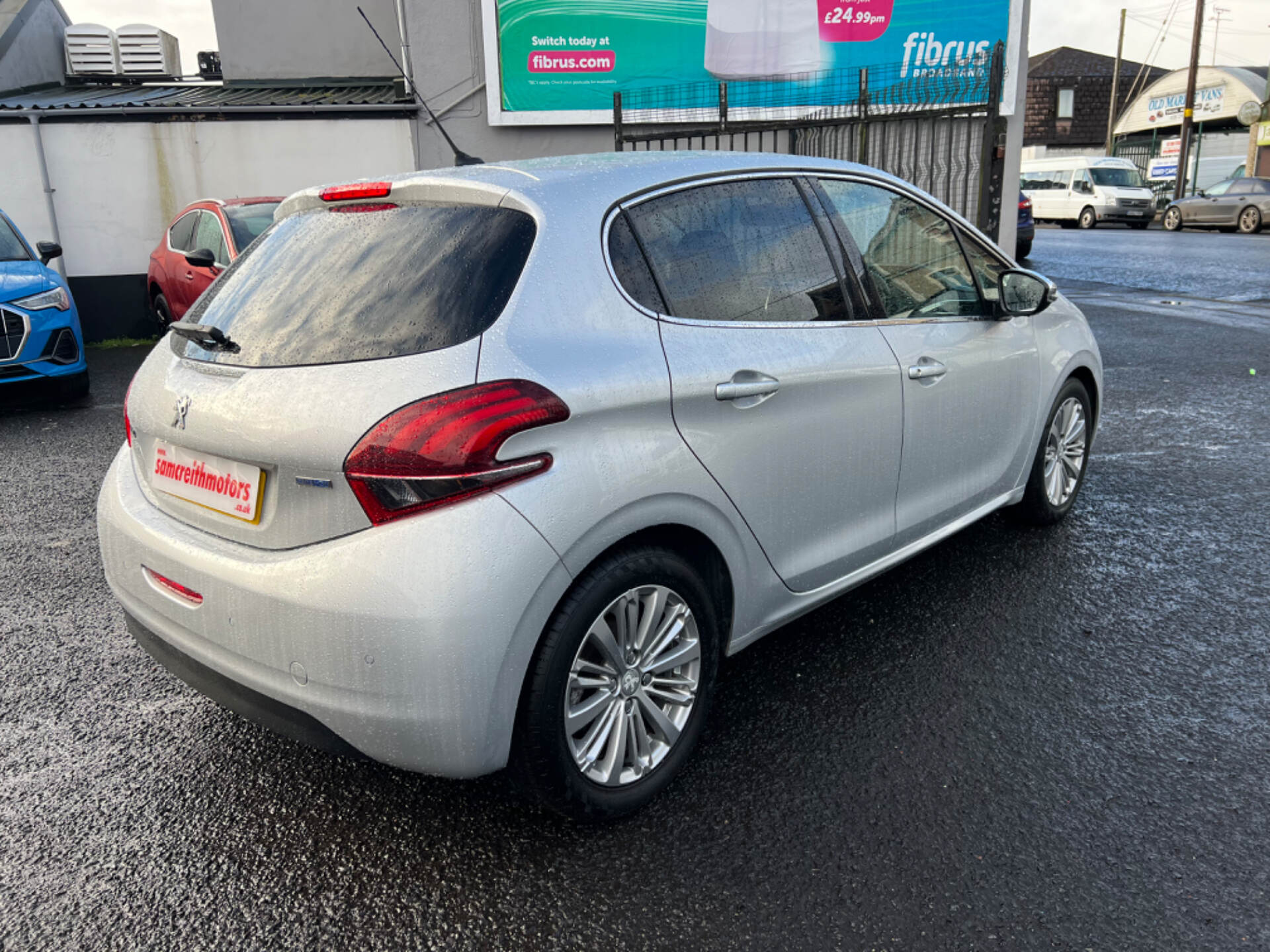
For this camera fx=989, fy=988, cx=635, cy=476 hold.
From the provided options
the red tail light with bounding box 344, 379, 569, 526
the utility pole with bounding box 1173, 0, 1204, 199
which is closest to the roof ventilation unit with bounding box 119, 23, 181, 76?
the red tail light with bounding box 344, 379, 569, 526

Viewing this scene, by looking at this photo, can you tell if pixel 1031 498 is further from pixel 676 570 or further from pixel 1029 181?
pixel 1029 181

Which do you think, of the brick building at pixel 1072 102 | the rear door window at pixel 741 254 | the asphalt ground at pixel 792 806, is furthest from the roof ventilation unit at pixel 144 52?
the brick building at pixel 1072 102

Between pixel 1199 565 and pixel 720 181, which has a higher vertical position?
pixel 720 181

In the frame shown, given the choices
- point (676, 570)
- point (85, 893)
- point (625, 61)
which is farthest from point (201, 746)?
point (625, 61)

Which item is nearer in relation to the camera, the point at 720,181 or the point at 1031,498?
the point at 720,181

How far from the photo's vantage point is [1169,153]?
38.7 metres

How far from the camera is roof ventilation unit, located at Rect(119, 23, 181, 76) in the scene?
17922 millimetres

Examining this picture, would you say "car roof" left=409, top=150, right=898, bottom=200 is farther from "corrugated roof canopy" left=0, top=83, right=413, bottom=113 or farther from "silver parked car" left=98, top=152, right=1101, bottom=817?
"corrugated roof canopy" left=0, top=83, right=413, bottom=113

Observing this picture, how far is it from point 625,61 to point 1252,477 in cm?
894

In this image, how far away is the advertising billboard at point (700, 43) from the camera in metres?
11.7

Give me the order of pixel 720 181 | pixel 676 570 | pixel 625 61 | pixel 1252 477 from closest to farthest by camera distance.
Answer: pixel 676 570, pixel 720 181, pixel 1252 477, pixel 625 61

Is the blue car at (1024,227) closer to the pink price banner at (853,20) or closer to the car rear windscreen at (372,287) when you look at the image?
the pink price banner at (853,20)

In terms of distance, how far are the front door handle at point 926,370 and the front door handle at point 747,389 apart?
755mm

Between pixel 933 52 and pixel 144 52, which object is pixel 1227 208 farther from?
pixel 144 52
